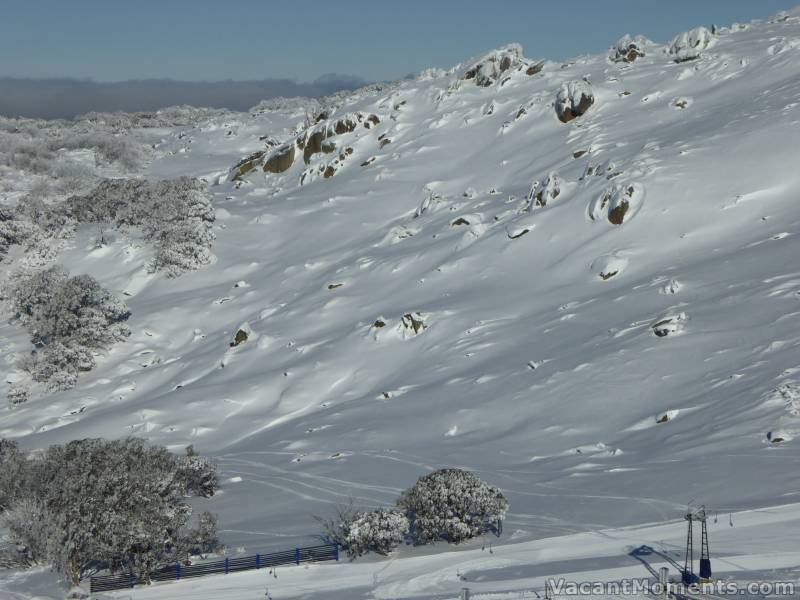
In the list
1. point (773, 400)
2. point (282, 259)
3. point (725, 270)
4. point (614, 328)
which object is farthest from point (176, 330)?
point (773, 400)

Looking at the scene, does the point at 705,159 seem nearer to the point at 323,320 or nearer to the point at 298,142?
the point at 323,320

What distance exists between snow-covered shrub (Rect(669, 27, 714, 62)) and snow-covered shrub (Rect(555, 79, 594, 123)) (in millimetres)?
12015

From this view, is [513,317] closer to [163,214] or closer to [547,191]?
[547,191]

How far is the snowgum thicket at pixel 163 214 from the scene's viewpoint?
6944 cm

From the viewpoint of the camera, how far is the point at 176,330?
2379 inches

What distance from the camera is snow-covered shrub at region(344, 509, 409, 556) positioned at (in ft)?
75.7

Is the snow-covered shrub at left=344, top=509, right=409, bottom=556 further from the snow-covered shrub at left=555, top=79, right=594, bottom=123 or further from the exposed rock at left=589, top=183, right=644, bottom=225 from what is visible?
the snow-covered shrub at left=555, top=79, right=594, bottom=123

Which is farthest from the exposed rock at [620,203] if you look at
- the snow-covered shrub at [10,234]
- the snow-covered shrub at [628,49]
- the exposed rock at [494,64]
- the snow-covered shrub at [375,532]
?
the snow-covered shrub at [10,234]

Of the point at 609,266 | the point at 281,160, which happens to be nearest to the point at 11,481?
the point at 609,266

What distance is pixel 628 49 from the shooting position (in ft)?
293

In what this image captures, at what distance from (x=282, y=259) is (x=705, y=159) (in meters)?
35.5

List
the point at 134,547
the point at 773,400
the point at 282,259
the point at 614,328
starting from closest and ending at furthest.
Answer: the point at 134,547
the point at 773,400
the point at 614,328
the point at 282,259

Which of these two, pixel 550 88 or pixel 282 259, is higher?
pixel 550 88

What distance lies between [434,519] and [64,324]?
4301cm
